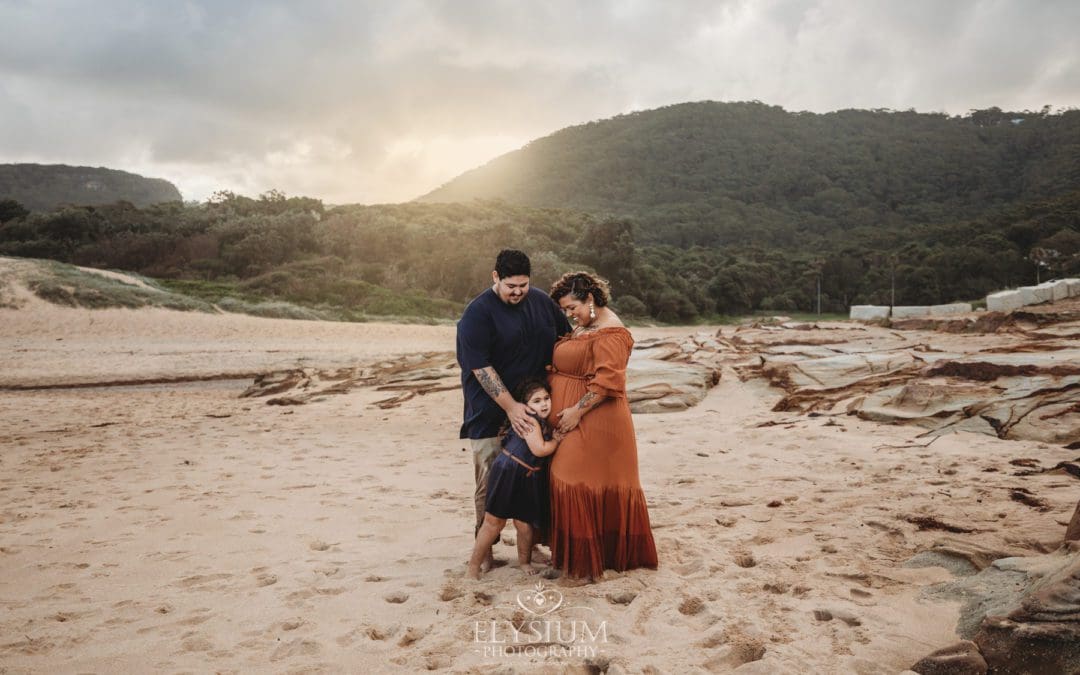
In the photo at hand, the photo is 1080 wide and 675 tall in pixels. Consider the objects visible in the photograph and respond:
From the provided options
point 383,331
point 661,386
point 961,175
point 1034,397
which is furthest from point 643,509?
point 961,175

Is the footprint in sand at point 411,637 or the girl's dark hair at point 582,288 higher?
the girl's dark hair at point 582,288

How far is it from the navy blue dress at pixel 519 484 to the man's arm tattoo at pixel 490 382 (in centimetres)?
25

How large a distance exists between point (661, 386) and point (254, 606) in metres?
7.20

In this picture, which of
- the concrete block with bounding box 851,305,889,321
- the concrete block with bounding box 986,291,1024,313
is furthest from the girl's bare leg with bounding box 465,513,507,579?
the concrete block with bounding box 851,305,889,321

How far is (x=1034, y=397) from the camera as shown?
5.84 meters

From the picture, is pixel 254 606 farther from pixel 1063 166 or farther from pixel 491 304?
pixel 1063 166

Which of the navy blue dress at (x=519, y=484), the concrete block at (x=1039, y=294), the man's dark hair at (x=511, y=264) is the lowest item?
the navy blue dress at (x=519, y=484)

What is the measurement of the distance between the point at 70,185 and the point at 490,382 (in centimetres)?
9922

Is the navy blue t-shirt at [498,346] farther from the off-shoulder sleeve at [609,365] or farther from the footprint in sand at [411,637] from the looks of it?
the footprint in sand at [411,637]

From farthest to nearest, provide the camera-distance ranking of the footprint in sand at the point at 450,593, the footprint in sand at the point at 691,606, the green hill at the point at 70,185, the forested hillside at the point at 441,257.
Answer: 1. the green hill at the point at 70,185
2. the forested hillside at the point at 441,257
3. the footprint in sand at the point at 450,593
4. the footprint in sand at the point at 691,606

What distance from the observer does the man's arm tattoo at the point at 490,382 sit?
3.36 metres

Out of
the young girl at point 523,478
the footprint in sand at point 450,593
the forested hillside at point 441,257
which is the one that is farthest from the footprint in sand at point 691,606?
the forested hillside at point 441,257

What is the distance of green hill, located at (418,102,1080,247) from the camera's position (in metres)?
76.1

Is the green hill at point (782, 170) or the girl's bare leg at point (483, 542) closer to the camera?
the girl's bare leg at point (483, 542)
